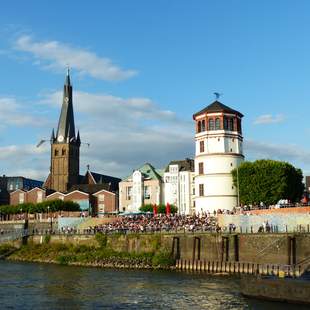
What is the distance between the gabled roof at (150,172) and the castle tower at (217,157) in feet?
108

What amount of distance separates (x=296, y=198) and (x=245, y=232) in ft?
84.6

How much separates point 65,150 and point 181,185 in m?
54.5

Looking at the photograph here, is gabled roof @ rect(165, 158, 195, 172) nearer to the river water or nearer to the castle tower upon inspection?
the castle tower

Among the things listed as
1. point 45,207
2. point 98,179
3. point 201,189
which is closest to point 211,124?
point 201,189

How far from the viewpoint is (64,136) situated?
153 m

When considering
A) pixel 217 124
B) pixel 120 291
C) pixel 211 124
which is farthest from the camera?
pixel 211 124

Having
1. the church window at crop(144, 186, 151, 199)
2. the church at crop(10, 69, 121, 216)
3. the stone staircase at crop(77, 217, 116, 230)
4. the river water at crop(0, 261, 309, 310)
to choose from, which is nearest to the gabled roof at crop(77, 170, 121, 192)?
the church at crop(10, 69, 121, 216)

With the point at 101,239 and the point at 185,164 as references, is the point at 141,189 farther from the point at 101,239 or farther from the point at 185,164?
the point at 101,239

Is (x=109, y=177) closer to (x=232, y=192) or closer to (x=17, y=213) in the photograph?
(x=17, y=213)

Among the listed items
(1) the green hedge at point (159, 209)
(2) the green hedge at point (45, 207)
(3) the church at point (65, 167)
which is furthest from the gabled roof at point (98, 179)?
(1) the green hedge at point (159, 209)

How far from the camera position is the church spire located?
5930 inches

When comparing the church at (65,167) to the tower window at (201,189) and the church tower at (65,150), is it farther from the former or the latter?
the tower window at (201,189)

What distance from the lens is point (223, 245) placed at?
57500mm

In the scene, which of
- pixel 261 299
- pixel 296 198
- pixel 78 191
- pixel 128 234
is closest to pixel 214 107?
pixel 296 198
